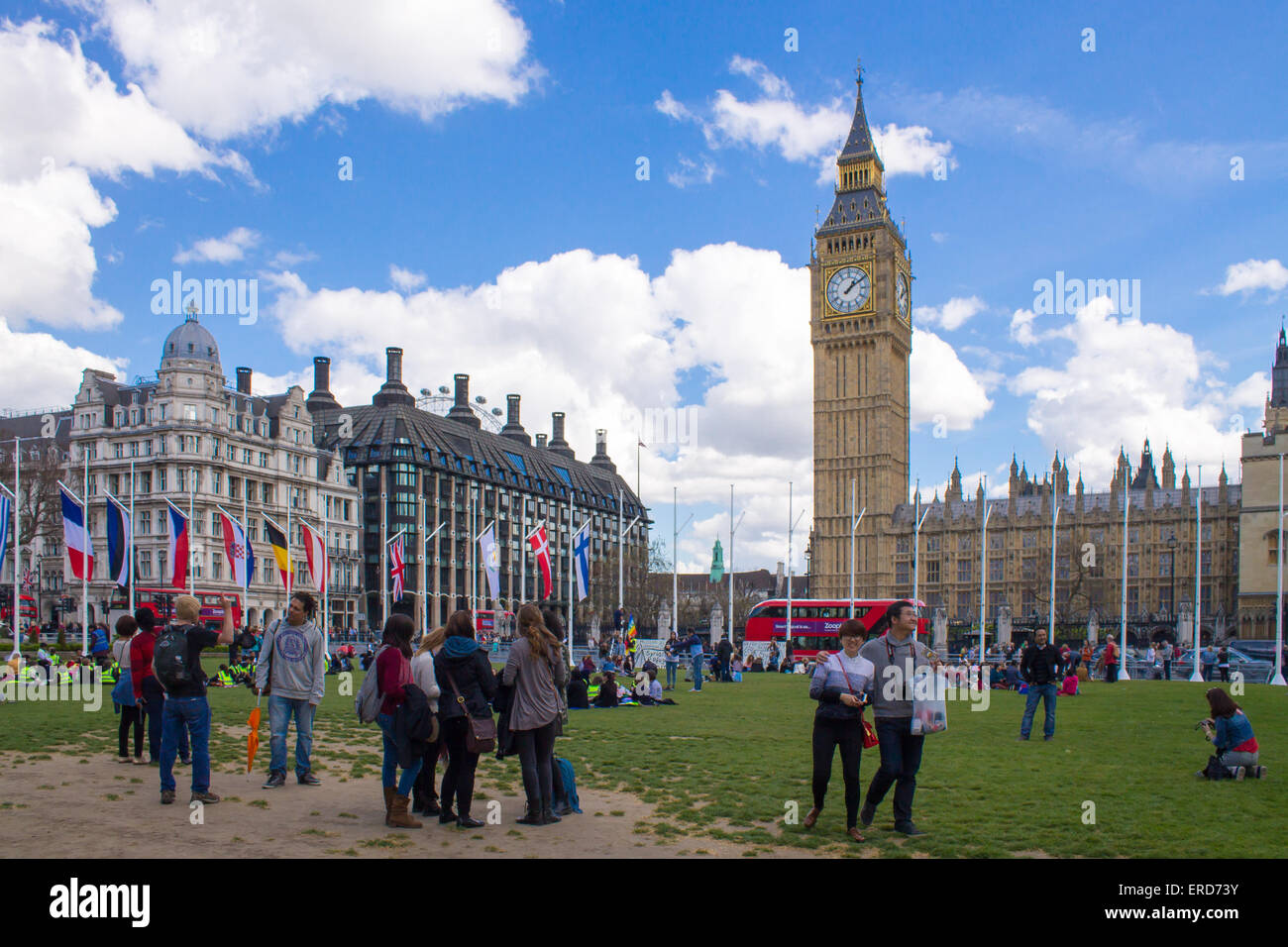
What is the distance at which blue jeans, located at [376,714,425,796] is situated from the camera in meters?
9.95

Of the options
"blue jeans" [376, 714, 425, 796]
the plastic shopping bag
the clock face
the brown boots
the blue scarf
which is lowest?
the brown boots

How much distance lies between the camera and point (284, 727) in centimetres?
1198

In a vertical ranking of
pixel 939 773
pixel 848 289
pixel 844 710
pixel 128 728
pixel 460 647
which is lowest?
pixel 939 773

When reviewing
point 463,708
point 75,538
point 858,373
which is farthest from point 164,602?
point 858,373

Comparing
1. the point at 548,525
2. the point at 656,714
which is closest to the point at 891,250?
the point at 548,525

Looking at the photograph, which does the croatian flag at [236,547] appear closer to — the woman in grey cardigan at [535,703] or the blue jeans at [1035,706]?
the blue jeans at [1035,706]

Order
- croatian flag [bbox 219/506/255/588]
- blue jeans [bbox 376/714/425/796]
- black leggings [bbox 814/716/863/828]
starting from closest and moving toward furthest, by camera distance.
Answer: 1. black leggings [bbox 814/716/863/828]
2. blue jeans [bbox 376/714/425/796]
3. croatian flag [bbox 219/506/255/588]

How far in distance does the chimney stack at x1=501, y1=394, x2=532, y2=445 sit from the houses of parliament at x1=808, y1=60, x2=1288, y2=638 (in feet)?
120

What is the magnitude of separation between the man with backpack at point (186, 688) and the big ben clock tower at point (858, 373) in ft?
322

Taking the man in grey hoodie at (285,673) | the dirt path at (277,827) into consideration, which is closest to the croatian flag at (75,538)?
the dirt path at (277,827)

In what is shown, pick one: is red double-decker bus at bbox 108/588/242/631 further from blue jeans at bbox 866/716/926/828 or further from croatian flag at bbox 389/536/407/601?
blue jeans at bbox 866/716/926/828

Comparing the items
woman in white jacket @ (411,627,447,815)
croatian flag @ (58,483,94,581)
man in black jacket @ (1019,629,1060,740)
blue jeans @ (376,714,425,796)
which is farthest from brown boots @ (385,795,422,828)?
croatian flag @ (58,483,94,581)

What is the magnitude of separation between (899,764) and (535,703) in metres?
3.40

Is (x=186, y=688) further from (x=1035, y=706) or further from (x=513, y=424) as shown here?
(x=513, y=424)
